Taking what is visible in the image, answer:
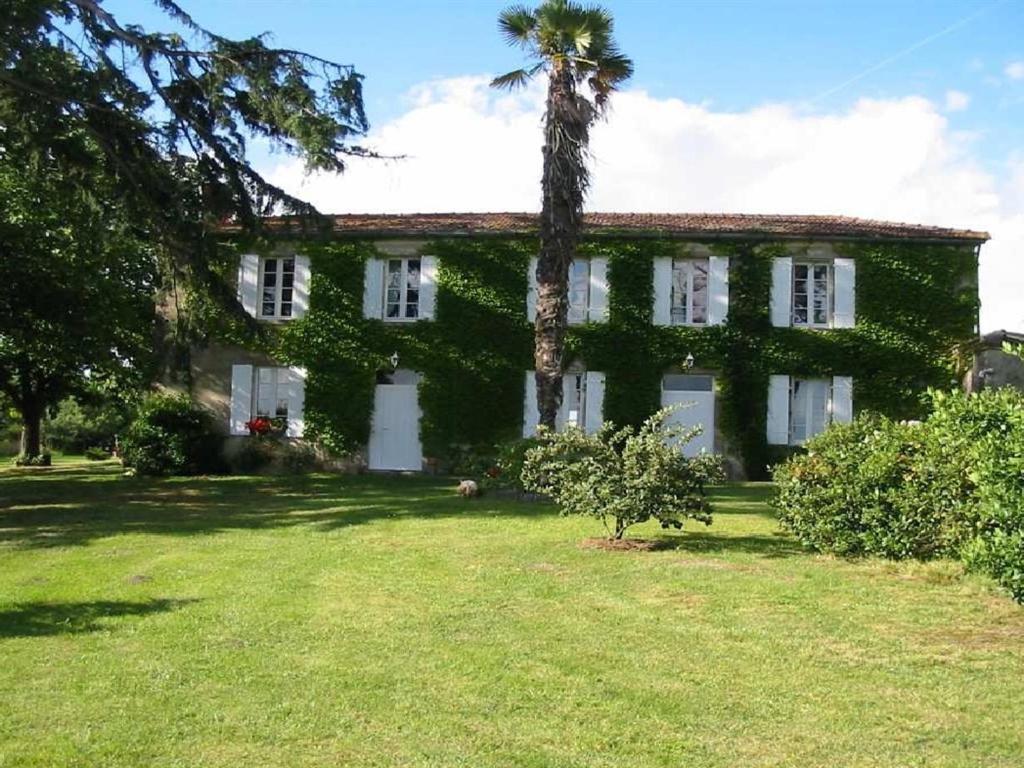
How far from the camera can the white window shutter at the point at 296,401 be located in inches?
911

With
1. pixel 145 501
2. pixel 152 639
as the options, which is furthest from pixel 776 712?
pixel 145 501

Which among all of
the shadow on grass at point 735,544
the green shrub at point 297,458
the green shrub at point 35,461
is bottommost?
the green shrub at point 35,461

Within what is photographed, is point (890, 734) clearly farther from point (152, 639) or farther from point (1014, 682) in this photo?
point (152, 639)

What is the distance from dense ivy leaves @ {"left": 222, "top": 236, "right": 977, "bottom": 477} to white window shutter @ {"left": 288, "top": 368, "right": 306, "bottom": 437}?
0.62 feet

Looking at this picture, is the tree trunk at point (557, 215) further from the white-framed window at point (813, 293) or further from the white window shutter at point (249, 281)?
the white window shutter at point (249, 281)

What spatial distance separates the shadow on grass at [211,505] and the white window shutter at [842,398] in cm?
855

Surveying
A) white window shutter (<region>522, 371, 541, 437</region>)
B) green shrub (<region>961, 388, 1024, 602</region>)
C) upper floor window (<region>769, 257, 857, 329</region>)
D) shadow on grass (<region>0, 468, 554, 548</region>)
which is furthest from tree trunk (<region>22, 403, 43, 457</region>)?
green shrub (<region>961, 388, 1024, 602</region>)

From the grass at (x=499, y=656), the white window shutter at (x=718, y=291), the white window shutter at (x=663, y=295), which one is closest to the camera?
the grass at (x=499, y=656)

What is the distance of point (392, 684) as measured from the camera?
18.4 ft

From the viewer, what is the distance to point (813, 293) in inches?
871

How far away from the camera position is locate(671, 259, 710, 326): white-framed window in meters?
22.3

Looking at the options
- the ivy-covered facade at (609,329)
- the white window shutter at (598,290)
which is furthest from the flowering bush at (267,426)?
the white window shutter at (598,290)

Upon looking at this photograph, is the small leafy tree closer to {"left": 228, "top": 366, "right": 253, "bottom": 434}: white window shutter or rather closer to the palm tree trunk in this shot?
{"left": 228, "top": 366, "right": 253, "bottom": 434}: white window shutter

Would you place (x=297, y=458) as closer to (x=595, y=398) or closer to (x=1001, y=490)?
(x=595, y=398)
